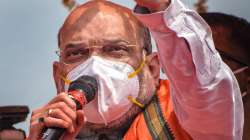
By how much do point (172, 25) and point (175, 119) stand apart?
0.65 meters

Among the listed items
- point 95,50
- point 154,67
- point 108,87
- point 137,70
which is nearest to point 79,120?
point 108,87

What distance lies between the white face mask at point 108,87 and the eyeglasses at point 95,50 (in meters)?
0.05

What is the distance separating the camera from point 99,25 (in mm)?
3594

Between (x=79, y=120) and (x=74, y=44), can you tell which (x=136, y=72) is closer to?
(x=74, y=44)

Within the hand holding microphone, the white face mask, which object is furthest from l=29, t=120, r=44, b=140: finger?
the white face mask

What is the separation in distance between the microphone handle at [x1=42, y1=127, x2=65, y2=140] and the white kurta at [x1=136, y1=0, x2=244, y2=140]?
2.38ft

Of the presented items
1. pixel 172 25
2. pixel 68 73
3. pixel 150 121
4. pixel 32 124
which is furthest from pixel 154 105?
pixel 32 124

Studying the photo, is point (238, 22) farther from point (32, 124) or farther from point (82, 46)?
point (32, 124)

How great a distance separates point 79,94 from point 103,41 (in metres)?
0.91

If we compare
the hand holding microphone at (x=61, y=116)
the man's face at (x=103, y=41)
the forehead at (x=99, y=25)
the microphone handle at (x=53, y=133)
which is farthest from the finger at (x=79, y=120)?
the forehead at (x=99, y=25)

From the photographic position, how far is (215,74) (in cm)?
296

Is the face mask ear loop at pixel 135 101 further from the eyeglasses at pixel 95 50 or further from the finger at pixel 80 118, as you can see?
the finger at pixel 80 118

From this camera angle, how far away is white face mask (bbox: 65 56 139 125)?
3.31 meters

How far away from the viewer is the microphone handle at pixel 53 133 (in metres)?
2.42
